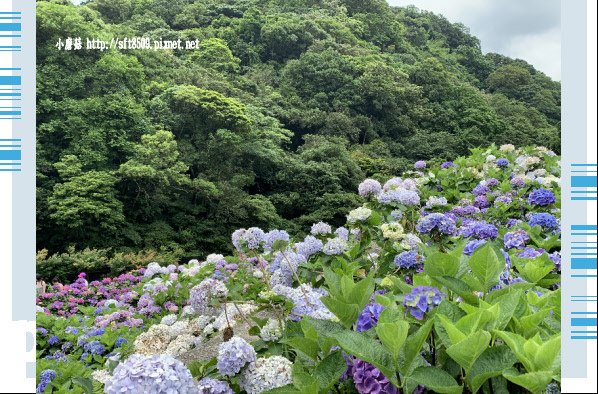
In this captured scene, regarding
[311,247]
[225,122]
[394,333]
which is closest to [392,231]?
[311,247]

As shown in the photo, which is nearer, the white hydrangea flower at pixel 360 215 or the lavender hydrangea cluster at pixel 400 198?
the white hydrangea flower at pixel 360 215

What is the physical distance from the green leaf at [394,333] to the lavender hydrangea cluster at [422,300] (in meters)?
0.14

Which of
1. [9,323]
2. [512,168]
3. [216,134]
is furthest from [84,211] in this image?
[9,323]

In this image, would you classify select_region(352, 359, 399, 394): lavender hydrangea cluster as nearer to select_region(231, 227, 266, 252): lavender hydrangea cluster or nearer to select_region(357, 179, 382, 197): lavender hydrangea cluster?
select_region(231, 227, 266, 252): lavender hydrangea cluster

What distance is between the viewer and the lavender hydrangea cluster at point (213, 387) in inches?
33.2

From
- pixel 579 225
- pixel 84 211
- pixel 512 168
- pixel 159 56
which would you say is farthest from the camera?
pixel 159 56

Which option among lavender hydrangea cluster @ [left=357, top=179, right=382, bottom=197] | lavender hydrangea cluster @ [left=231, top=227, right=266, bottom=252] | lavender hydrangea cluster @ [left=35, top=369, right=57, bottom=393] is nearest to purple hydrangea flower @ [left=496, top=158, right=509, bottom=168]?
lavender hydrangea cluster @ [left=357, top=179, right=382, bottom=197]

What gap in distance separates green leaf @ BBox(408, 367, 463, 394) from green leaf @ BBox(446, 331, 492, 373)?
0.10 ft

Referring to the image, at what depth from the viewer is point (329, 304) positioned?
0.77 metres

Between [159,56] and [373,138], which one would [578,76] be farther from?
[373,138]

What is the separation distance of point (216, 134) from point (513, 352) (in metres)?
9.40

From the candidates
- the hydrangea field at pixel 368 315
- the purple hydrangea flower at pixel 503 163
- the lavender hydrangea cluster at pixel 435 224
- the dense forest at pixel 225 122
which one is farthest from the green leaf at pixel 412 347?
the dense forest at pixel 225 122

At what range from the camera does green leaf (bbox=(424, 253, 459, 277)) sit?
2.70 ft

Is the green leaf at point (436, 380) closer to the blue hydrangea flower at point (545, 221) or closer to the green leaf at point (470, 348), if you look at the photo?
the green leaf at point (470, 348)
